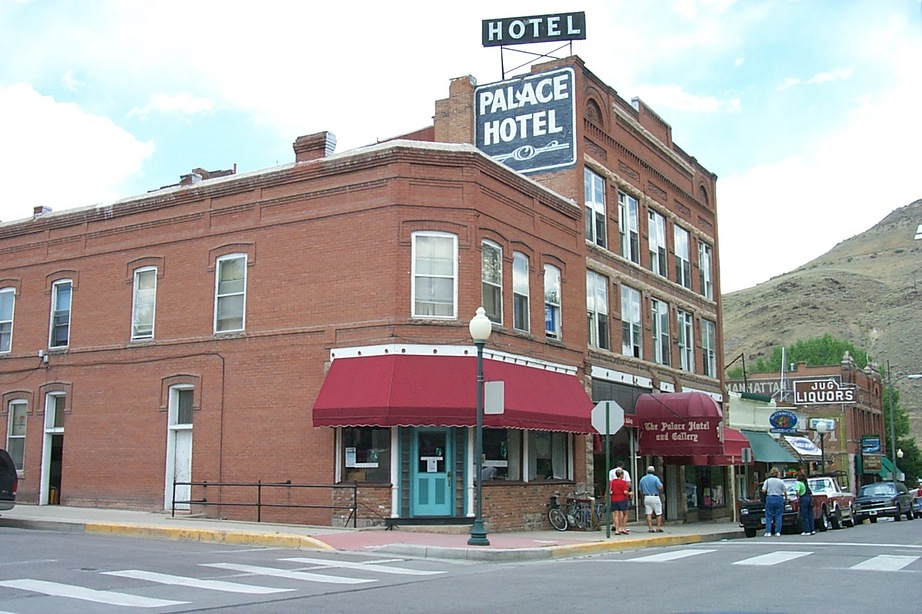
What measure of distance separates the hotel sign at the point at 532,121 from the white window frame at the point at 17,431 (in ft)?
51.1

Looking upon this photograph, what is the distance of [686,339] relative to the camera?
3562 cm

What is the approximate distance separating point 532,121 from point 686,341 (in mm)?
11752

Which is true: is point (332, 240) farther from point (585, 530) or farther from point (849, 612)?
point (849, 612)

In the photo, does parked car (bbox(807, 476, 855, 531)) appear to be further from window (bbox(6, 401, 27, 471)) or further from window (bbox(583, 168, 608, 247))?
window (bbox(6, 401, 27, 471))

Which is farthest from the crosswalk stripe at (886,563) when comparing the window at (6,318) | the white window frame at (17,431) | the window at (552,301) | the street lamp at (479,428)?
the window at (6,318)

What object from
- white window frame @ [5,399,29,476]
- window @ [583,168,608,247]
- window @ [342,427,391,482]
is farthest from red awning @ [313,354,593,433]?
white window frame @ [5,399,29,476]

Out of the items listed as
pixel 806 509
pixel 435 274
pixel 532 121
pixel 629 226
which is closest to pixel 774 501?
pixel 806 509

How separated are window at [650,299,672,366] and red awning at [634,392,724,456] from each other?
374 centimetres

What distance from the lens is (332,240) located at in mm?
22391

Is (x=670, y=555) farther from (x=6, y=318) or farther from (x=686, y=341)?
(x=6, y=318)

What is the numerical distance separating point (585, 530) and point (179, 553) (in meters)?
10.9

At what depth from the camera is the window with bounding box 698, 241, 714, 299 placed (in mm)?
37844

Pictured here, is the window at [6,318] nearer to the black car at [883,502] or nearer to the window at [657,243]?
the window at [657,243]

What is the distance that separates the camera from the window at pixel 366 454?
20.9m
